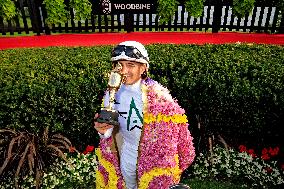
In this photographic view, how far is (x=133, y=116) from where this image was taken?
116 inches

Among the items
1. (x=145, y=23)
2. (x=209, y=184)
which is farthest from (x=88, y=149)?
(x=145, y=23)

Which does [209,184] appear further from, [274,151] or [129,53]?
[129,53]

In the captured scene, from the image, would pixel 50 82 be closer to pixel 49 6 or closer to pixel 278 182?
pixel 278 182

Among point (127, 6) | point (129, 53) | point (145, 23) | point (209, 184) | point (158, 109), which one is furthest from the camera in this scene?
point (145, 23)

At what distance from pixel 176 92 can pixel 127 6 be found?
5753 mm

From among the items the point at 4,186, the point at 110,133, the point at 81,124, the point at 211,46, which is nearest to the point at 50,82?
the point at 81,124

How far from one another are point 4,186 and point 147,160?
2.47 meters

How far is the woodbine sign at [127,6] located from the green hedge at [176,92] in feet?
17.0

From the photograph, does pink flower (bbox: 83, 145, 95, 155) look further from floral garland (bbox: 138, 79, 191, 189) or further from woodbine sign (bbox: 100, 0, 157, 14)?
woodbine sign (bbox: 100, 0, 157, 14)

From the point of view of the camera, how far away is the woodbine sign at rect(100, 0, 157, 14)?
1002cm

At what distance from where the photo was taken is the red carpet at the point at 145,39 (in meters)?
9.24

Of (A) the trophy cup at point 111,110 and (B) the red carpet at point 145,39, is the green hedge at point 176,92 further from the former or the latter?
(B) the red carpet at point 145,39

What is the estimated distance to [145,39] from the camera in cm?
945

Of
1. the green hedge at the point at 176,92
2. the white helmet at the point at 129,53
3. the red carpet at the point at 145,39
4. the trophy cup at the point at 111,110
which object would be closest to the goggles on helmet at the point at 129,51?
the white helmet at the point at 129,53
